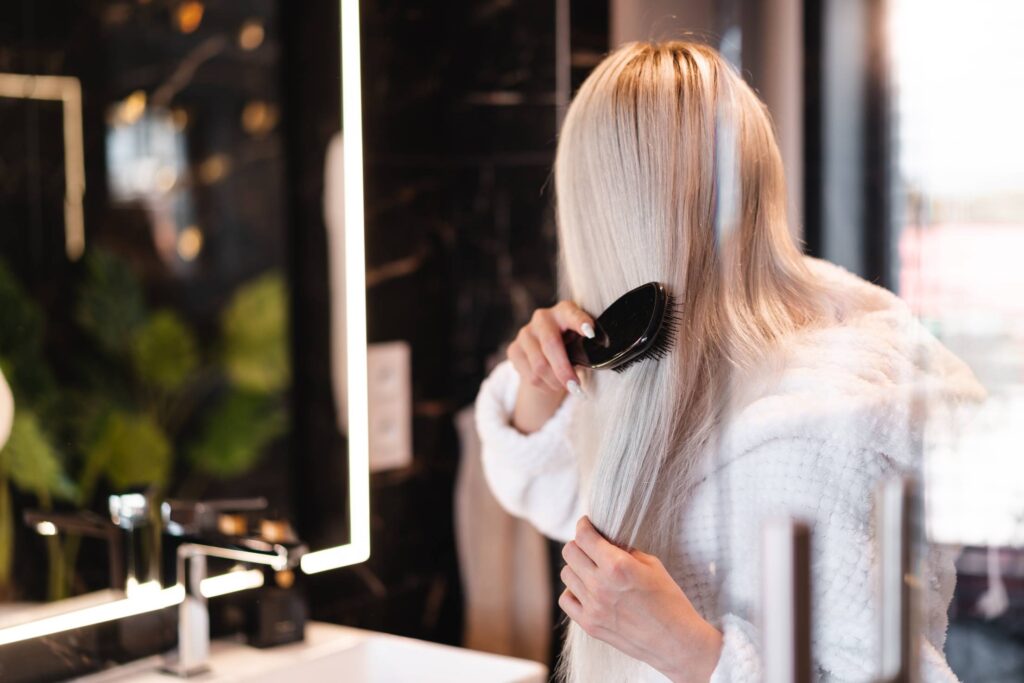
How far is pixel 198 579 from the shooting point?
1359 mm

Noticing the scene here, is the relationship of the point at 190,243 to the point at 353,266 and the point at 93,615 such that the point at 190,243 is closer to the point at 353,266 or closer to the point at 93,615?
the point at 353,266

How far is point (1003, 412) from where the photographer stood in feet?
2.19

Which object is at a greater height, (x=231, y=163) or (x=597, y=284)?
(x=231, y=163)

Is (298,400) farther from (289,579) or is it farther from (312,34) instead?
(312,34)

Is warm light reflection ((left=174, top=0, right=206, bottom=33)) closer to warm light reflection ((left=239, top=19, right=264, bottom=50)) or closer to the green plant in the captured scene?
warm light reflection ((left=239, top=19, right=264, bottom=50))

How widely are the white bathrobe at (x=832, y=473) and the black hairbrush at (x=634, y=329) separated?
0.08 meters

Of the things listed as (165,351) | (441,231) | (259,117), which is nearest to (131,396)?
(165,351)

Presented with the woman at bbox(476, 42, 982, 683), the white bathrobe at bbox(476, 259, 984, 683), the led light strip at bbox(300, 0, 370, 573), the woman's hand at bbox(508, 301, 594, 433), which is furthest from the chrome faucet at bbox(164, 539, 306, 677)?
the white bathrobe at bbox(476, 259, 984, 683)

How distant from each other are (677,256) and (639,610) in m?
0.27

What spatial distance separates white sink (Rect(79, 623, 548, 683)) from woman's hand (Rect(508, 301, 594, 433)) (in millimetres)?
418

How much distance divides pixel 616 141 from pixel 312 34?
2.91 ft

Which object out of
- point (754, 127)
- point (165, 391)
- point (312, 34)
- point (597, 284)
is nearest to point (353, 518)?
point (165, 391)

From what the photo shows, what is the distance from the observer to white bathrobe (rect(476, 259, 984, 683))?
665mm

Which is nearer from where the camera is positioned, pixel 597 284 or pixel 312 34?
pixel 597 284
